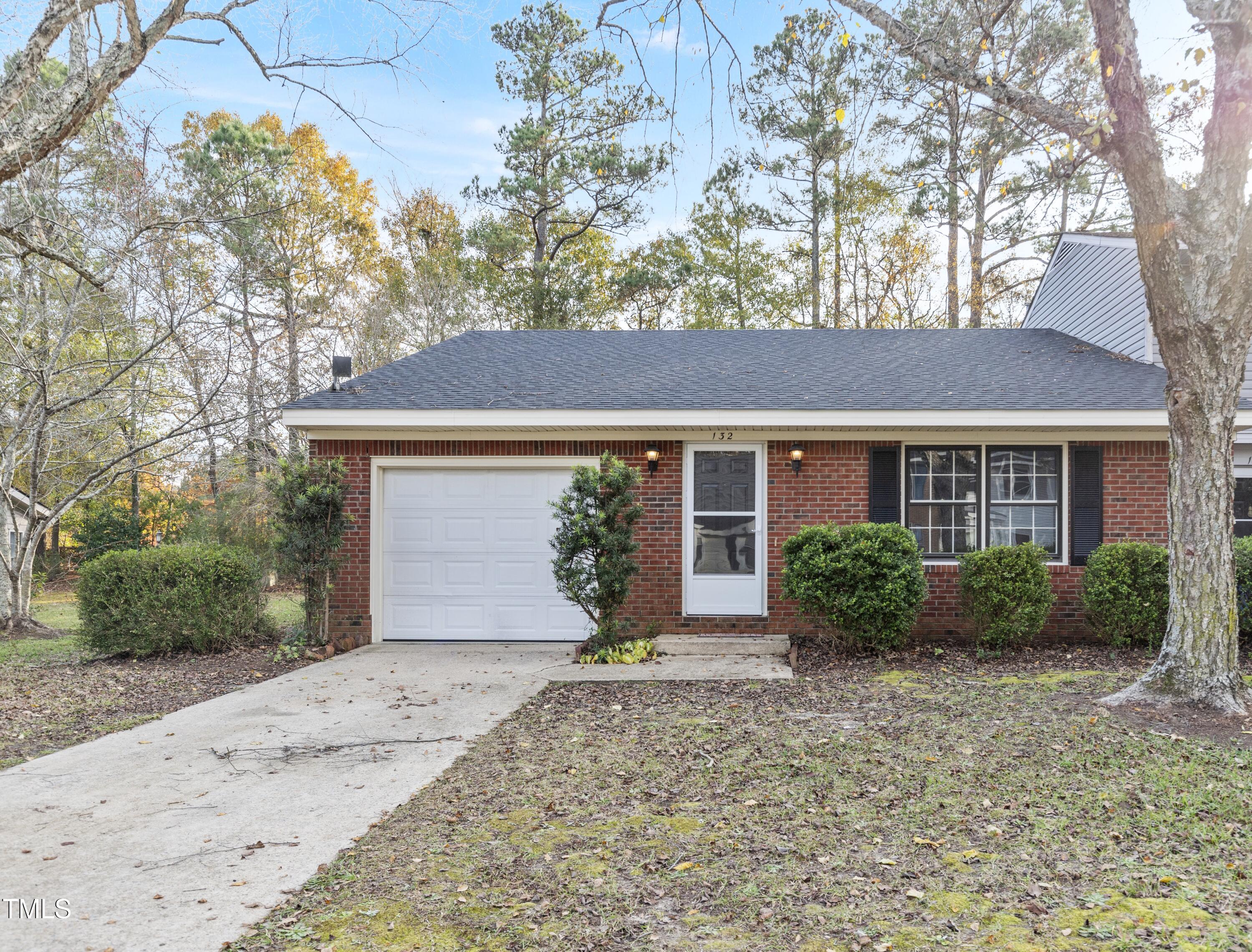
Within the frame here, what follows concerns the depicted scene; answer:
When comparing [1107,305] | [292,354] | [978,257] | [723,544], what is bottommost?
[723,544]

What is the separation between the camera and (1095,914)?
2.79 metres

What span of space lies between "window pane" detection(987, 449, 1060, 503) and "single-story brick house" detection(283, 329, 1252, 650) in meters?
0.02

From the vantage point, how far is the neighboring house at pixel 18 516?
35.8ft

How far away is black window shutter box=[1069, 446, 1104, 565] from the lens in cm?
855

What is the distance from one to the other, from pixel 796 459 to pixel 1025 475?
2576 millimetres

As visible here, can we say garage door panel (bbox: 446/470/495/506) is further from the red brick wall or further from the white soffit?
the white soffit

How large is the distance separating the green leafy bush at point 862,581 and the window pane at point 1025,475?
182 centimetres

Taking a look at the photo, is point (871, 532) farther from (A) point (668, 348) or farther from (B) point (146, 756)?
(B) point (146, 756)

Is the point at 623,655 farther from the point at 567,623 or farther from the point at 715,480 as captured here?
the point at 715,480

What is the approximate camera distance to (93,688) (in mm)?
6879

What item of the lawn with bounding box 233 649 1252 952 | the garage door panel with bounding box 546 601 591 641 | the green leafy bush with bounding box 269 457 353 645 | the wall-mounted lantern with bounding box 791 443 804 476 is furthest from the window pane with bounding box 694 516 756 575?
the green leafy bush with bounding box 269 457 353 645

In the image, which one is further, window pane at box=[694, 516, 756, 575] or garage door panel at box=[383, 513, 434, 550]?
garage door panel at box=[383, 513, 434, 550]

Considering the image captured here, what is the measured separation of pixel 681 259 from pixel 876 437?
13.5 m

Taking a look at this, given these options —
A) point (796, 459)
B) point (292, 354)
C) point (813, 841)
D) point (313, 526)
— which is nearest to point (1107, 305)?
point (796, 459)
